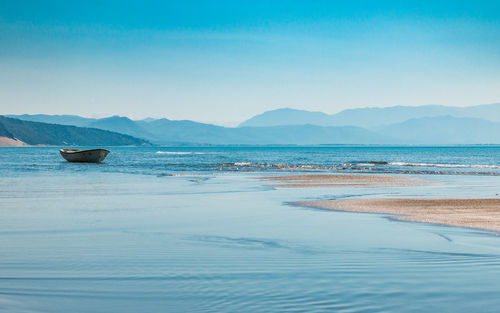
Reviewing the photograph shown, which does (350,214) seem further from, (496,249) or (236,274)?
(236,274)

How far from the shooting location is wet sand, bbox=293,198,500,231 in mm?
12867

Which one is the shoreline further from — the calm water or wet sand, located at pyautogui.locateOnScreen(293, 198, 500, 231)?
the calm water

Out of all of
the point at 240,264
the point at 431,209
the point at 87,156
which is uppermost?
the point at 87,156

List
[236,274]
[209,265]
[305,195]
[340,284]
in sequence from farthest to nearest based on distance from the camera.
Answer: [305,195] < [209,265] < [236,274] < [340,284]

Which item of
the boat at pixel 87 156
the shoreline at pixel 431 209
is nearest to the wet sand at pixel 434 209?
the shoreline at pixel 431 209

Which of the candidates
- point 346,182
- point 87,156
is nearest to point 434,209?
point 346,182

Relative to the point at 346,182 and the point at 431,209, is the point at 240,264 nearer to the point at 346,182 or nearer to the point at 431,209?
the point at 431,209

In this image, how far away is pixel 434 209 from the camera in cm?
1582

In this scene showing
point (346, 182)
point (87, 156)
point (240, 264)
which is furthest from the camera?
point (87, 156)

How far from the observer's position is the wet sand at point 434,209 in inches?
507

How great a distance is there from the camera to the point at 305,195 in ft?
70.3

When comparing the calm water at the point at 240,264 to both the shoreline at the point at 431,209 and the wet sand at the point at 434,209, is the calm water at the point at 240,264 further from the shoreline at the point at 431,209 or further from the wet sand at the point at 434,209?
the wet sand at the point at 434,209

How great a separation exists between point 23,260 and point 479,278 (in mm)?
6861

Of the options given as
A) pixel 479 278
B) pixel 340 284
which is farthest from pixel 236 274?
pixel 479 278
